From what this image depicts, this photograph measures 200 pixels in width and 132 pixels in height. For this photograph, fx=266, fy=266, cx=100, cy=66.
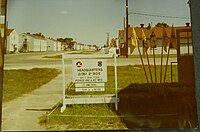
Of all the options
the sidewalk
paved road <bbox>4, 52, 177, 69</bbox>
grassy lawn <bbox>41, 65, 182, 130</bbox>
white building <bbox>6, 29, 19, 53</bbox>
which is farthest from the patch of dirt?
white building <bbox>6, 29, 19, 53</bbox>

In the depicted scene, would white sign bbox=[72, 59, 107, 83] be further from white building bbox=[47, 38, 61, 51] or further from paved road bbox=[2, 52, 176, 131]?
white building bbox=[47, 38, 61, 51]

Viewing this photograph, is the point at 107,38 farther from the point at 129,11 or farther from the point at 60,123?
the point at 60,123

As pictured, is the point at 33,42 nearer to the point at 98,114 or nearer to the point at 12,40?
the point at 12,40

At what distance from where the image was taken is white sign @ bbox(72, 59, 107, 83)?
4.03 m

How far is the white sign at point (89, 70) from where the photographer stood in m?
4.03

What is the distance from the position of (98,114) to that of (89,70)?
0.67 metres

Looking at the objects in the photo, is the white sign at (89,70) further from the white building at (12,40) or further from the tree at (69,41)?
the white building at (12,40)

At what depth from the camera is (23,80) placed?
400 cm

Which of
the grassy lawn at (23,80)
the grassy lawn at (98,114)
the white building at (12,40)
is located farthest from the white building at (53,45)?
the grassy lawn at (98,114)

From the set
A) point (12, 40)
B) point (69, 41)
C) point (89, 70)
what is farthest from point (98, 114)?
point (12, 40)

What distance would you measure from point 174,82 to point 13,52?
2.51 meters

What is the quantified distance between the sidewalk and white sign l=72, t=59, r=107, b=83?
271 millimetres

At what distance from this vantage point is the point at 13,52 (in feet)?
13.2

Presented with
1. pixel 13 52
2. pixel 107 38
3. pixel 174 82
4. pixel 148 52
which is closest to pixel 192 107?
pixel 174 82
